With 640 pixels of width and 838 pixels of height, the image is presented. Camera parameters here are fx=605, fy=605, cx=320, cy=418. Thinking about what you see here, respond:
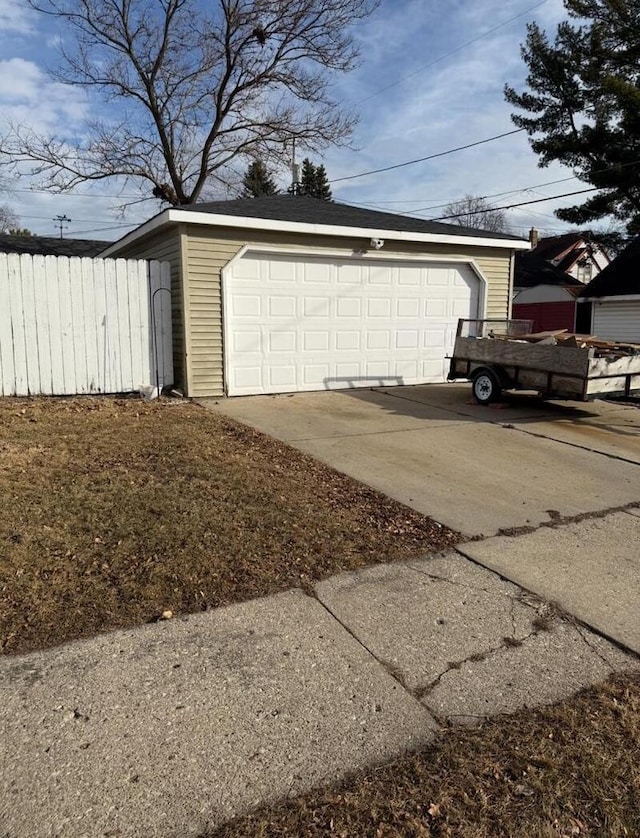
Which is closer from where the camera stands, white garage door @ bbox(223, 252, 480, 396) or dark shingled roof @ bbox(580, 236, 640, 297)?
white garage door @ bbox(223, 252, 480, 396)

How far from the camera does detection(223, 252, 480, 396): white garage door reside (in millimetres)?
9797

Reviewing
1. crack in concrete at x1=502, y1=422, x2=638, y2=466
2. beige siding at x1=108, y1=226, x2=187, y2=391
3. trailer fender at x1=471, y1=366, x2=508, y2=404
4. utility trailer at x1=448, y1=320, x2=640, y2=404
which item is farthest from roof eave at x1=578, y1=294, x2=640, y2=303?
beige siding at x1=108, y1=226, x2=187, y2=391

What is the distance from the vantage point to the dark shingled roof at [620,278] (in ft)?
64.4

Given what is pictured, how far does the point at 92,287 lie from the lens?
29.3 feet

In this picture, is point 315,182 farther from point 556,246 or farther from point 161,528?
point 161,528

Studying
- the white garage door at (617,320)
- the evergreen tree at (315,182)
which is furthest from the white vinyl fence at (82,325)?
the evergreen tree at (315,182)

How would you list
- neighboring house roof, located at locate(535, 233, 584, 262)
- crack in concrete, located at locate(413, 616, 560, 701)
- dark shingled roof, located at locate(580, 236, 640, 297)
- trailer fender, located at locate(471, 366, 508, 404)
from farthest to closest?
1. neighboring house roof, located at locate(535, 233, 584, 262)
2. dark shingled roof, located at locate(580, 236, 640, 297)
3. trailer fender, located at locate(471, 366, 508, 404)
4. crack in concrete, located at locate(413, 616, 560, 701)

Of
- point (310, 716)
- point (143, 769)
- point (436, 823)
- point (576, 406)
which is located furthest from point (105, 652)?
point (576, 406)

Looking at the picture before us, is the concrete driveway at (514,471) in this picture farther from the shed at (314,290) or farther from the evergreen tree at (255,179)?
the evergreen tree at (255,179)

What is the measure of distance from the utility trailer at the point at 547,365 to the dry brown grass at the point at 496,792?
6.12m

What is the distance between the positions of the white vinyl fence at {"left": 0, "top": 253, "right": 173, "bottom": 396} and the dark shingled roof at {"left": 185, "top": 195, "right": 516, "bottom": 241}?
154 centimetres

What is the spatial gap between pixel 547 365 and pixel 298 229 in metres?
4.43

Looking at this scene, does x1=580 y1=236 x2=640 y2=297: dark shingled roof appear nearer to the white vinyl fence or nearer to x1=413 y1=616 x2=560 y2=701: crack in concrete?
the white vinyl fence

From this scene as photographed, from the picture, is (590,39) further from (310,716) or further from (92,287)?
(310,716)
